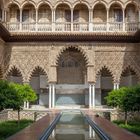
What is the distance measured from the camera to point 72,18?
90.3ft

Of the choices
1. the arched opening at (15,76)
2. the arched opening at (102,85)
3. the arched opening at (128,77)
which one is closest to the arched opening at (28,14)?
the arched opening at (15,76)

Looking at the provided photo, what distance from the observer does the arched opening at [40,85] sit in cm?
2910

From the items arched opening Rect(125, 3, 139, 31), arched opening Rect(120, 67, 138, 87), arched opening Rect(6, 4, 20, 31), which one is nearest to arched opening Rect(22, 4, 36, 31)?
arched opening Rect(6, 4, 20, 31)

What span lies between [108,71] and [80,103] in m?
3.98

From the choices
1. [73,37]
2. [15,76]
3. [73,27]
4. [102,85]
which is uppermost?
[73,27]

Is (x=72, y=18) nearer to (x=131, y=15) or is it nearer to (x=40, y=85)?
(x=131, y=15)

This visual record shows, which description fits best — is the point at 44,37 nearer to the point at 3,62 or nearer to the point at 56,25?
the point at 56,25

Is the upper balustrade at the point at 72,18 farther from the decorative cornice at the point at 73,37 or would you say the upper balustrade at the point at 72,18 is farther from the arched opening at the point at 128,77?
the arched opening at the point at 128,77

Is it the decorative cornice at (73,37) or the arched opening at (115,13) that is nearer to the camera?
the decorative cornice at (73,37)

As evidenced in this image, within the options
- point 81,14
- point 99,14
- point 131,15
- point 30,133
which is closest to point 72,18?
point 81,14

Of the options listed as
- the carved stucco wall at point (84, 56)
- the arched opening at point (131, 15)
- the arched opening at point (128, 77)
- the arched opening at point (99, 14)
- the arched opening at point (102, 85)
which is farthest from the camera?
the arched opening at point (102, 85)

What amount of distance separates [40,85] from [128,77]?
6.63 metres

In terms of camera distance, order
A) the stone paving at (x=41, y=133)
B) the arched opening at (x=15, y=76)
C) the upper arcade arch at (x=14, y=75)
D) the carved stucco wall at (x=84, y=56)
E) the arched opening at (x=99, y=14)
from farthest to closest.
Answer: the arched opening at (x=99, y=14), the arched opening at (x=15, y=76), the upper arcade arch at (x=14, y=75), the carved stucco wall at (x=84, y=56), the stone paving at (x=41, y=133)

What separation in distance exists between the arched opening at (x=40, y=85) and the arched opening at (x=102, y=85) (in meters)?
3.84
